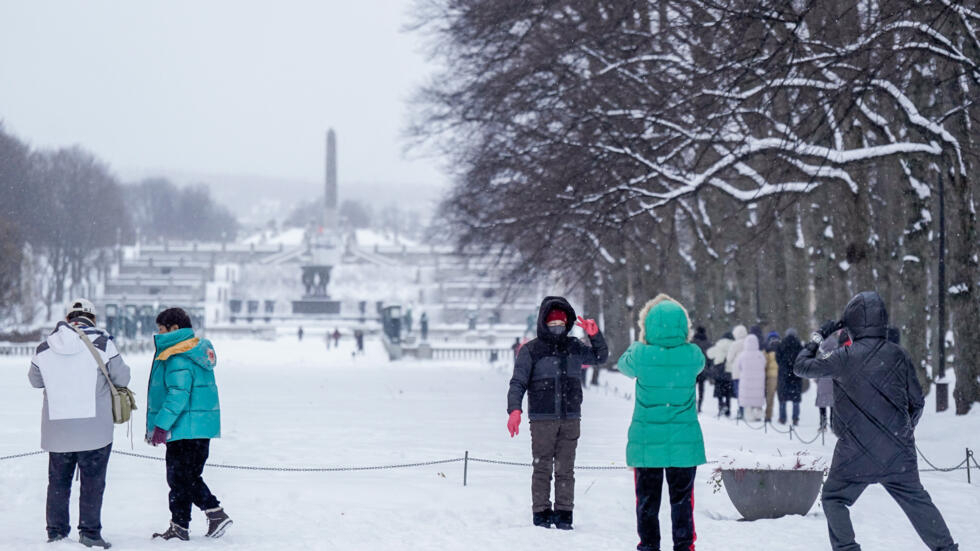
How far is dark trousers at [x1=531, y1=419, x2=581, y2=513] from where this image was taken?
8.73 metres

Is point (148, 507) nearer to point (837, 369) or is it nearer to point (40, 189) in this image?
point (837, 369)

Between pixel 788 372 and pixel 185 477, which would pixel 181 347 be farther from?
pixel 788 372

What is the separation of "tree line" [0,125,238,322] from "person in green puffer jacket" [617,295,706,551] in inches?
1695

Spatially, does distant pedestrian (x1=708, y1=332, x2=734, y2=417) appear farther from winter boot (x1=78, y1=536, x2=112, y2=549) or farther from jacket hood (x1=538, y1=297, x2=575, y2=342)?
winter boot (x1=78, y1=536, x2=112, y2=549)

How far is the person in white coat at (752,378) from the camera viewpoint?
18.8 m

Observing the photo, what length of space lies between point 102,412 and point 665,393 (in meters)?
3.37

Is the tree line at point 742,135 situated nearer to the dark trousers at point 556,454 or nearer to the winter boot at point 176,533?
the dark trousers at point 556,454

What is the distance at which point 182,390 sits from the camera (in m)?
8.25

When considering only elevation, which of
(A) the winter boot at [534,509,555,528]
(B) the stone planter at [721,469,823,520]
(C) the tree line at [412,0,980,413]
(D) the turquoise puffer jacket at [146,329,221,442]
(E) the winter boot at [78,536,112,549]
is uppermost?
(C) the tree line at [412,0,980,413]

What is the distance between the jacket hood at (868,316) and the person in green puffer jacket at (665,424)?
2.84 feet

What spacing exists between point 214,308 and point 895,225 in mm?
73051

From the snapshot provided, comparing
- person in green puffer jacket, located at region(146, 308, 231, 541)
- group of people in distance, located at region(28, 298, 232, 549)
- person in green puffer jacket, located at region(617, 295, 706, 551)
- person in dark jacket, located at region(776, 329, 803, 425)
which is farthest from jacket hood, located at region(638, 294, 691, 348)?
person in dark jacket, located at region(776, 329, 803, 425)

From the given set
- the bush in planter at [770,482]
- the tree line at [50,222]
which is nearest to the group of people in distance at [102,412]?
the bush in planter at [770,482]

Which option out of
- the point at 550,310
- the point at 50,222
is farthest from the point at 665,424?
the point at 50,222
